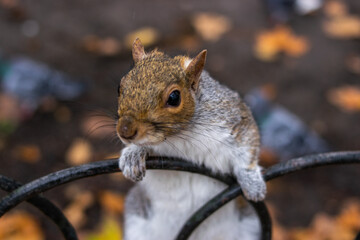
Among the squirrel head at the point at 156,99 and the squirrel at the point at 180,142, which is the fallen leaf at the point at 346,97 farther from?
the squirrel head at the point at 156,99

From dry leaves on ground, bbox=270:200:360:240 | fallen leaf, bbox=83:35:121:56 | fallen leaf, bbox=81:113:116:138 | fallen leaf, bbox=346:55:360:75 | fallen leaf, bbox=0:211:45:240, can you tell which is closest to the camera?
fallen leaf, bbox=0:211:45:240

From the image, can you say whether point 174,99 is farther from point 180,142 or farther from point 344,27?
point 344,27

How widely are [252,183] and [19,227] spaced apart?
72.0 inches

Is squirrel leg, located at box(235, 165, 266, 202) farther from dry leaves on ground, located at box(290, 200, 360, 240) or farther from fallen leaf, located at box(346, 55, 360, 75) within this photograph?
fallen leaf, located at box(346, 55, 360, 75)

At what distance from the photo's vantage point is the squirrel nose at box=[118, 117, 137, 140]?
1079 mm

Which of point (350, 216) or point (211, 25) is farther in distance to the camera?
point (211, 25)

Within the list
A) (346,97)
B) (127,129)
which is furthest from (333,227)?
(127,129)

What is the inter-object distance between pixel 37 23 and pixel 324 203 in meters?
3.30

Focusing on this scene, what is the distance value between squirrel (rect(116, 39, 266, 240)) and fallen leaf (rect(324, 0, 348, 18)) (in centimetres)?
334

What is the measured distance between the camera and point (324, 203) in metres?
2.92

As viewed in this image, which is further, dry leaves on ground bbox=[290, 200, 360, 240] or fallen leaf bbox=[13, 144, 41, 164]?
fallen leaf bbox=[13, 144, 41, 164]

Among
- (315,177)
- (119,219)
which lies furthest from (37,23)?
(315,177)

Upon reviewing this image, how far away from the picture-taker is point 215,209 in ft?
4.13

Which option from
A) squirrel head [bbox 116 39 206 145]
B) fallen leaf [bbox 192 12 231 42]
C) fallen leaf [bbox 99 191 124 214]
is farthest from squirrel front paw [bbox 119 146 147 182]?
fallen leaf [bbox 192 12 231 42]
